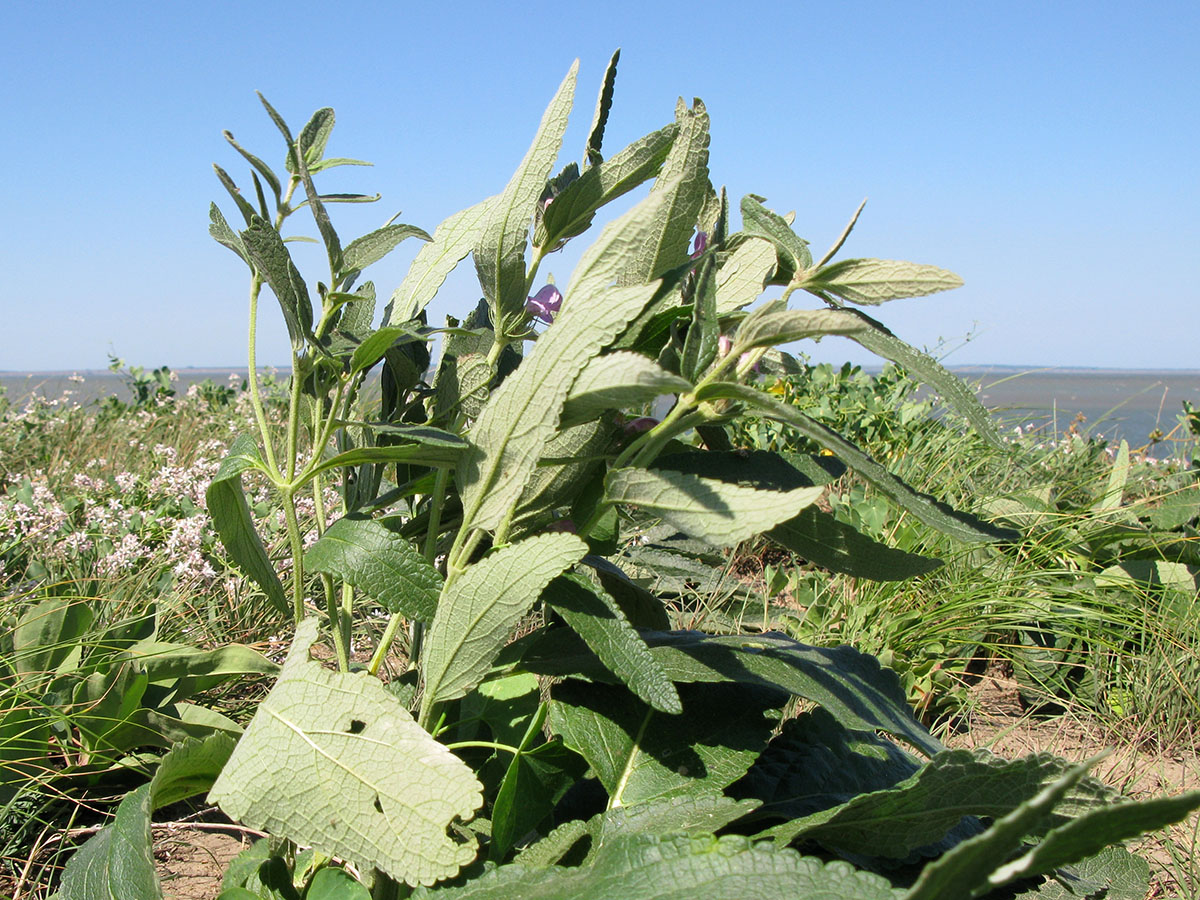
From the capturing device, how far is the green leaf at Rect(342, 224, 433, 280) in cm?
99

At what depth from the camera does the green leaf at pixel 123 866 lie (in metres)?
0.85

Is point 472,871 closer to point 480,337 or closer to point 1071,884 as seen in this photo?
point 480,337

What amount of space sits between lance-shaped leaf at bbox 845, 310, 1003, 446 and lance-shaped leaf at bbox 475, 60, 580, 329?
333mm

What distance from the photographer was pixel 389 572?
0.83 m

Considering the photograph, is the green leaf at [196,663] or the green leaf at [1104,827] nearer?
the green leaf at [1104,827]

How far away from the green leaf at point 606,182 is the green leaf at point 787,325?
0.21 metres

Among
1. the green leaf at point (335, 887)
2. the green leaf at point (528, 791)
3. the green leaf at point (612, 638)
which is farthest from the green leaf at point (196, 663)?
the green leaf at point (612, 638)

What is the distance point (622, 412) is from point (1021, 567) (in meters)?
2.03

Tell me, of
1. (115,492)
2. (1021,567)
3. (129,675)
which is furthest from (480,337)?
(115,492)

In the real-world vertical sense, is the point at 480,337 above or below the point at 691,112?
below

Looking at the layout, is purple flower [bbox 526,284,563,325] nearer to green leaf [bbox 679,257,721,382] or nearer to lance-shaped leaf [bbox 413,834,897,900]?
green leaf [bbox 679,257,721,382]

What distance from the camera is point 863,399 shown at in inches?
169

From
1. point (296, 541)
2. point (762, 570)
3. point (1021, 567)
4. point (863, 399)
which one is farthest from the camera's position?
point (863, 399)

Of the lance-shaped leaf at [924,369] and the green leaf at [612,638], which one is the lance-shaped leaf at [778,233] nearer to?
the lance-shaped leaf at [924,369]
